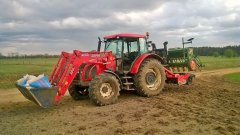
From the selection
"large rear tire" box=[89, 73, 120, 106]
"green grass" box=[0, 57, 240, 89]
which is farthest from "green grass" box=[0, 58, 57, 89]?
"large rear tire" box=[89, 73, 120, 106]

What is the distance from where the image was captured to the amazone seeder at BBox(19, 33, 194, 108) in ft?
31.7

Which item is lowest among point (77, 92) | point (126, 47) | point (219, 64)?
point (219, 64)

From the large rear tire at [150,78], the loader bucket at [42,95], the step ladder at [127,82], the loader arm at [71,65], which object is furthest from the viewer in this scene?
the large rear tire at [150,78]

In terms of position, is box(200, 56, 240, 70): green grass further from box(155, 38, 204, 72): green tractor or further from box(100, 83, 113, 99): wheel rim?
→ box(100, 83, 113, 99): wheel rim

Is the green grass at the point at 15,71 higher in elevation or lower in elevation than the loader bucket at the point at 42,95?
lower

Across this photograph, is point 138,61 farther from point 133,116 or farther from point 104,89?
point 133,116

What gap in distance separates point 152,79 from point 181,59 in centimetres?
230

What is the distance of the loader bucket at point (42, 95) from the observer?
28.0ft

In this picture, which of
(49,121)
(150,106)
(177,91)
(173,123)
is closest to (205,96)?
(177,91)

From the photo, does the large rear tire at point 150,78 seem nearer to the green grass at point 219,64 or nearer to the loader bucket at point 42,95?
the loader bucket at point 42,95

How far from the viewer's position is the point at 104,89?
32.9ft

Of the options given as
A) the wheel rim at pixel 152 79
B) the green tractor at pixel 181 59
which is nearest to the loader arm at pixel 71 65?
the wheel rim at pixel 152 79

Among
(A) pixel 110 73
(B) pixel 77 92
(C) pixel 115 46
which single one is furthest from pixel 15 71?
(A) pixel 110 73

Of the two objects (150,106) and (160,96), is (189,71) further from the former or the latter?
(150,106)
